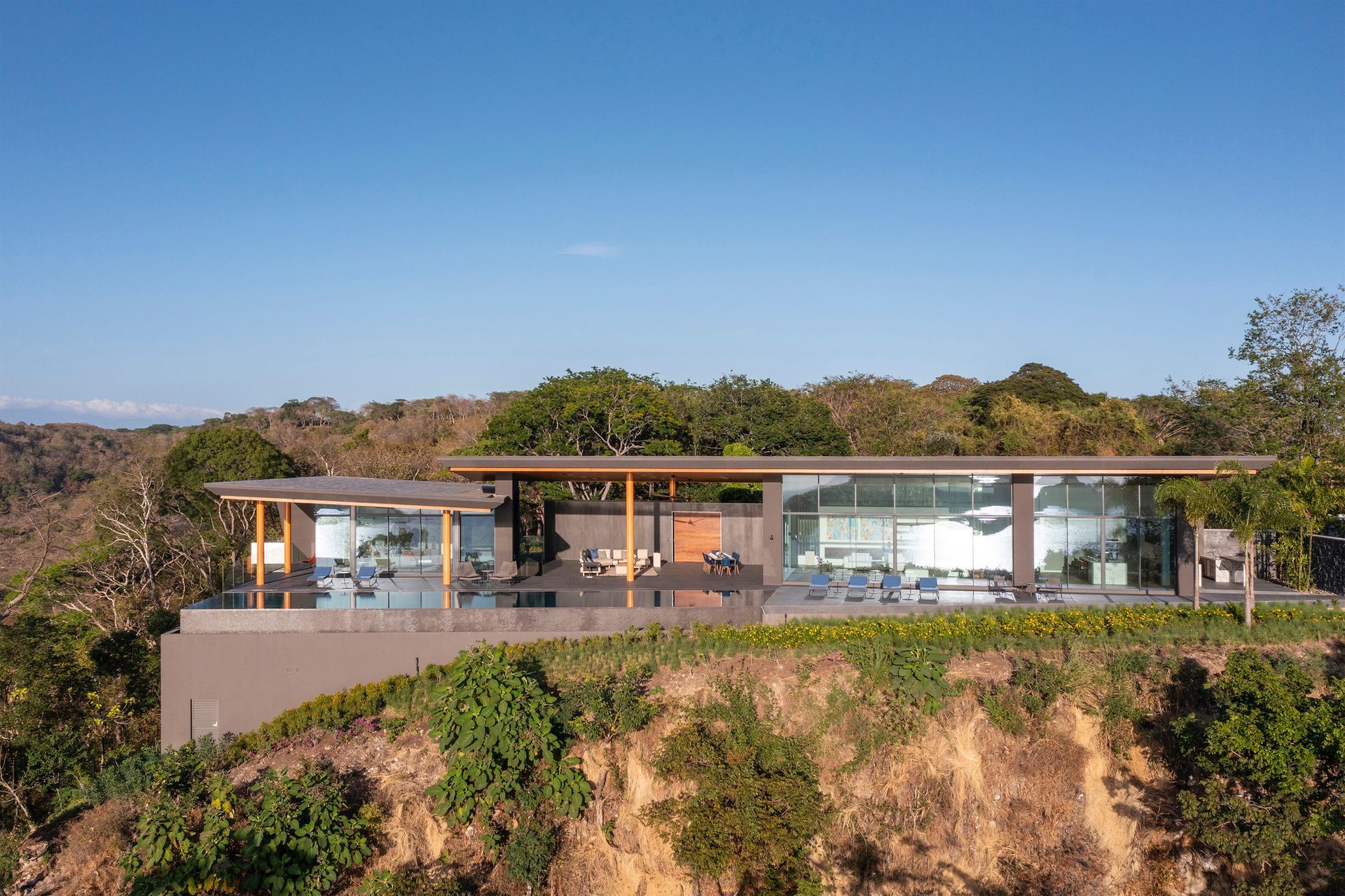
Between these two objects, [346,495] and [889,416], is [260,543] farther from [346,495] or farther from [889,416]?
[889,416]

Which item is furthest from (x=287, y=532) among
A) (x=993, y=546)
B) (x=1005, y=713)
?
(x=993, y=546)

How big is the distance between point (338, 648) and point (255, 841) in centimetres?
514

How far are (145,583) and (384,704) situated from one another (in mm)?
15334

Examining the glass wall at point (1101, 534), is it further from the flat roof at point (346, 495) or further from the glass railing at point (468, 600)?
the flat roof at point (346, 495)

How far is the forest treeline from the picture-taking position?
63.2 ft

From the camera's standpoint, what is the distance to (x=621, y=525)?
76.3 feet

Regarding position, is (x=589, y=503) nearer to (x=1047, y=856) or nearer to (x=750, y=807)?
(x=750, y=807)

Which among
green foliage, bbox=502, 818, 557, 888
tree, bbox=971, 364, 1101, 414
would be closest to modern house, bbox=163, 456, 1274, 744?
green foliage, bbox=502, 818, 557, 888

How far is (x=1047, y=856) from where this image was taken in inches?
463

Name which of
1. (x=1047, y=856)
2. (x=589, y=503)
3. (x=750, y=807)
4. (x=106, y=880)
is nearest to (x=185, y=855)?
(x=106, y=880)

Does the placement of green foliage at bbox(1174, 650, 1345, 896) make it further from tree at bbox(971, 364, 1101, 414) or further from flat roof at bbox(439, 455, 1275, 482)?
tree at bbox(971, 364, 1101, 414)

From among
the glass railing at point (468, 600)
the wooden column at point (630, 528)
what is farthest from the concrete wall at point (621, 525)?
the glass railing at point (468, 600)

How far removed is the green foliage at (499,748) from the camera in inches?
488

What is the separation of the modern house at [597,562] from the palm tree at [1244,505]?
1.16 meters
